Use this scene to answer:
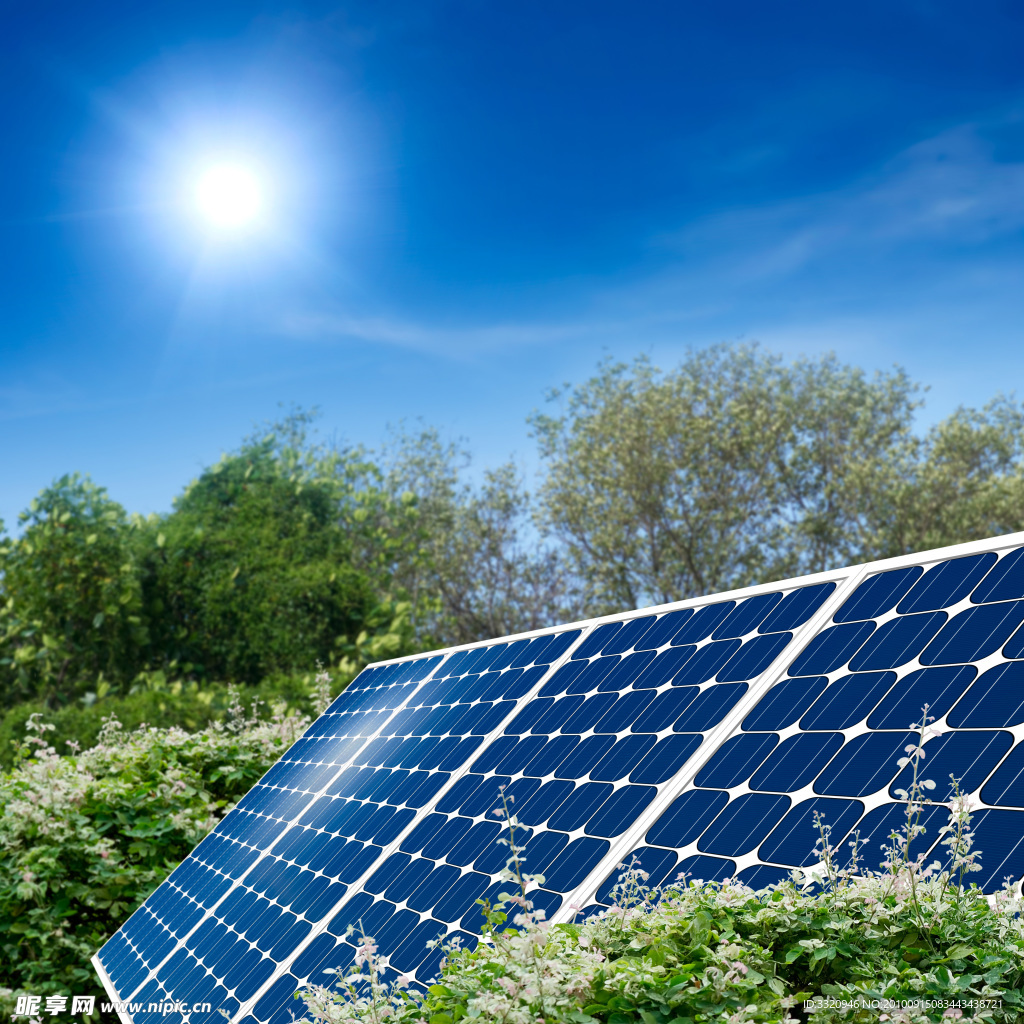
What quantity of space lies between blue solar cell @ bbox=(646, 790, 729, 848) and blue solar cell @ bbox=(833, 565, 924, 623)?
47.3 inches

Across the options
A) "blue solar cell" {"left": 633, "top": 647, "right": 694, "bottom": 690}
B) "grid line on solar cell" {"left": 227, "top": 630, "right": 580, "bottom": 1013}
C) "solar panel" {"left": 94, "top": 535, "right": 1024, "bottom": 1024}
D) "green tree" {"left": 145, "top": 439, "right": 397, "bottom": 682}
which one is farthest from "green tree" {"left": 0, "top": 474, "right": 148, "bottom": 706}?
"blue solar cell" {"left": 633, "top": 647, "right": 694, "bottom": 690}

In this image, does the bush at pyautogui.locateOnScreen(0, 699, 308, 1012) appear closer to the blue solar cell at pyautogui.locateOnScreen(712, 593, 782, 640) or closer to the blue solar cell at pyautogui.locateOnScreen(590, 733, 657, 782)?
the blue solar cell at pyautogui.locateOnScreen(590, 733, 657, 782)

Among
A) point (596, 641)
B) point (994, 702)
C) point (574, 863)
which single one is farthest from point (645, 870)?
point (596, 641)

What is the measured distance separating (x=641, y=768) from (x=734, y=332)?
123 ft

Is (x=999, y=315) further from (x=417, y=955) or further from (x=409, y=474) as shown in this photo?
(x=417, y=955)

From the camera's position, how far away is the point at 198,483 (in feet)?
83.5

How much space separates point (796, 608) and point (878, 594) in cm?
56

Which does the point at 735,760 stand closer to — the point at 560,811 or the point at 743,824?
the point at 743,824

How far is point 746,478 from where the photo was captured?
123ft

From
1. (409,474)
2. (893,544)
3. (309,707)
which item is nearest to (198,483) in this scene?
(309,707)

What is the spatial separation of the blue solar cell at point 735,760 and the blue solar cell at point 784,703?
2.9 inches

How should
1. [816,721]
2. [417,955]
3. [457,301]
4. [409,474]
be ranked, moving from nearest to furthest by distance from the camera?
[816,721] < [417,955] < [409,474] < [457,301]

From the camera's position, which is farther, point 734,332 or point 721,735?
point 734,332

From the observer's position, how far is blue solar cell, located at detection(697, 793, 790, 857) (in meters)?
3.77
